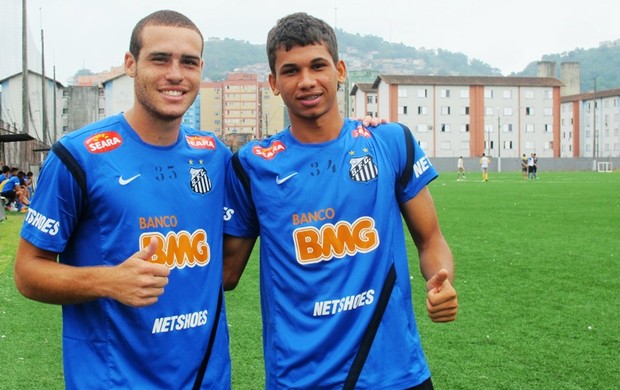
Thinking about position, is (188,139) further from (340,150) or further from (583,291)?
(583,291)

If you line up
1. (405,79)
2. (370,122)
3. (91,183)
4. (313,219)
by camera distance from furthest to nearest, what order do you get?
(405,79), (370,122), (313,219), (91,183)

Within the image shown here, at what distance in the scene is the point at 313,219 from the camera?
112 inches

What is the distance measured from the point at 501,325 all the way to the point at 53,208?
5335mm

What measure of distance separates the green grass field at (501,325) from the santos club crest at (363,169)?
2856mm

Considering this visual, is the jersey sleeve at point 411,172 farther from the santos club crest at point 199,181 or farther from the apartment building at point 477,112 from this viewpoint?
the apartment building at point 477,112

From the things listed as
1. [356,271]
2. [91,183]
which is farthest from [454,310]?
[91,183]

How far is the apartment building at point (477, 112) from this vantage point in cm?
8588

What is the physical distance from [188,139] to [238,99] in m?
169

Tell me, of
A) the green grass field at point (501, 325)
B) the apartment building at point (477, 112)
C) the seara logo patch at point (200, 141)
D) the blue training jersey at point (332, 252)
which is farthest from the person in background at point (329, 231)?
the apartment building at point (477, 112)

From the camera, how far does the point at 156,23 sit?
2885mm

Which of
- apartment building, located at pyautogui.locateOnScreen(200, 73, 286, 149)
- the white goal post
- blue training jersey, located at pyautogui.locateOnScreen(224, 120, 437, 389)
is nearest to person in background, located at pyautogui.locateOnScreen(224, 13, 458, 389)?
blue training jersey, located at pyautogui.locateOnScreen(224, 120, 437, 389)

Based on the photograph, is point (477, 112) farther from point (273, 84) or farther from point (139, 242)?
point (139, 242)

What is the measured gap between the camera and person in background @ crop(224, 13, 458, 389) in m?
2.77

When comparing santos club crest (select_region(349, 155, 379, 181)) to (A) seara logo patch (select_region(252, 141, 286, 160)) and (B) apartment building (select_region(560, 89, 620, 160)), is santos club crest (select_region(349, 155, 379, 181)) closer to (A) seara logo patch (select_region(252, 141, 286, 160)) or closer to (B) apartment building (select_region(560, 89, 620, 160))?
(A) seara logo patch (select_region(252, 141, 286, 160))
